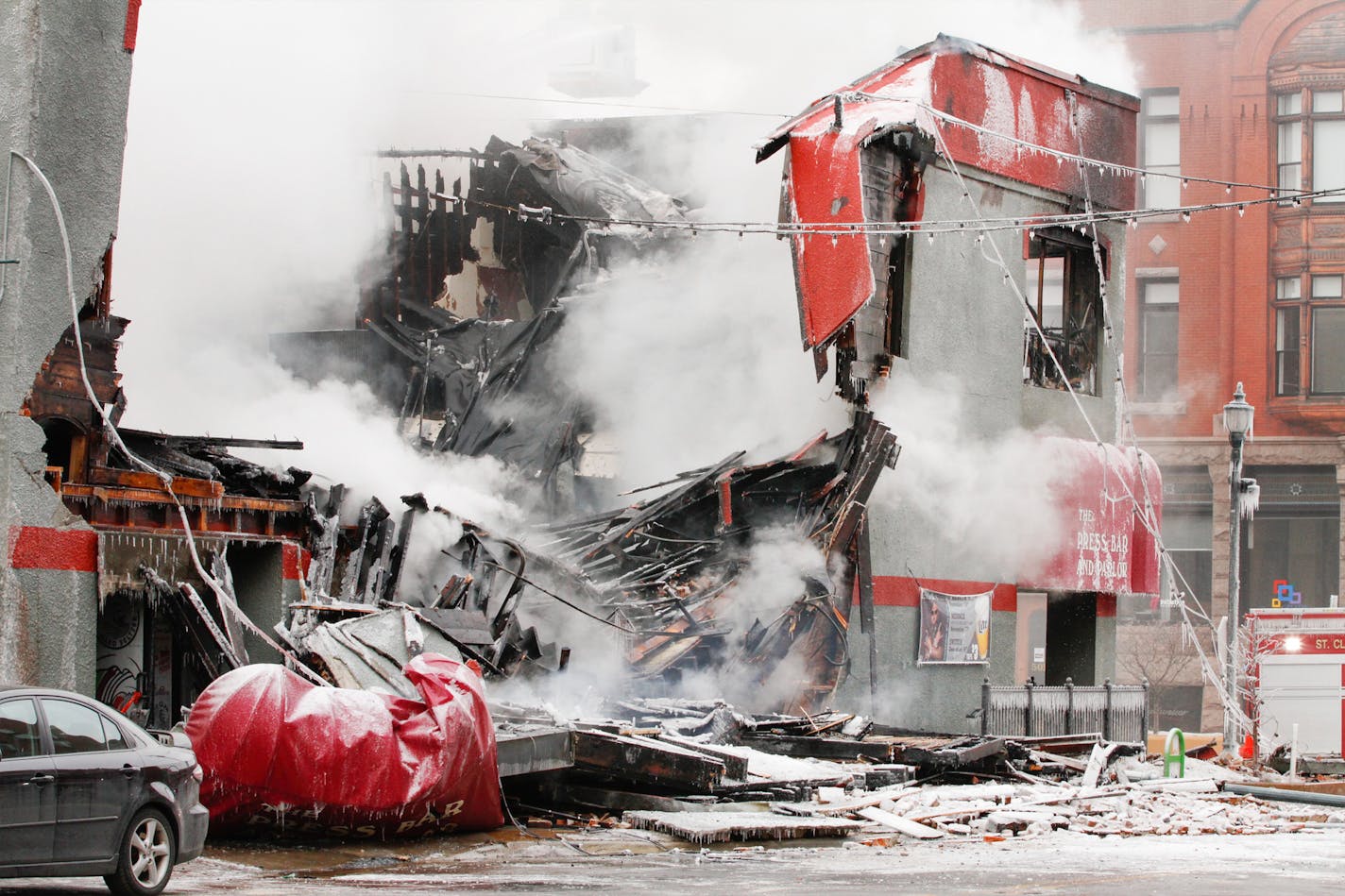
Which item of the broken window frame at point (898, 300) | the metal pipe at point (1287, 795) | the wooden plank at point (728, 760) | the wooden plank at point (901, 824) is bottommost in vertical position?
the metal pipe at point (1287, 795)

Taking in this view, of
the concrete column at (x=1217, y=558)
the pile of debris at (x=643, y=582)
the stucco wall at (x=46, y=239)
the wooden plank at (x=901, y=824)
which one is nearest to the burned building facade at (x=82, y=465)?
the stucco wall at (x=46, y=239)

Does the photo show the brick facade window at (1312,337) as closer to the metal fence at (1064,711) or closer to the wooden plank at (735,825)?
the metal fence at (1064,711)

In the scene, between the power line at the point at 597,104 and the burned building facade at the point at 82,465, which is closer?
the burned building facade at the point at 82,465

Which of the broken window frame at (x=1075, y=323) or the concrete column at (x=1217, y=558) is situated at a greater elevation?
the broken window frame at (x=1075, y=323)

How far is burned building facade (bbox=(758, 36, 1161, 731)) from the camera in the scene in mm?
20062

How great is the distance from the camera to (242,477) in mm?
14094

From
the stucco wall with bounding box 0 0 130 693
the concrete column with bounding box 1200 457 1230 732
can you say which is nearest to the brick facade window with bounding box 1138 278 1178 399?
the concrete column with bounding box 1200 457 1230 732

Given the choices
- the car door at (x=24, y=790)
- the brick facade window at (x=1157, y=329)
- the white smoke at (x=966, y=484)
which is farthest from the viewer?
the brick facade window at (x=1157, y=329)

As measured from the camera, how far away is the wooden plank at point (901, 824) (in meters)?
12.4

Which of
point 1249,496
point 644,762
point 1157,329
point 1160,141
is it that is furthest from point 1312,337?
point 644,762

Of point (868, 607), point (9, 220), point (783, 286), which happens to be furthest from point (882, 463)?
point (9, 220)

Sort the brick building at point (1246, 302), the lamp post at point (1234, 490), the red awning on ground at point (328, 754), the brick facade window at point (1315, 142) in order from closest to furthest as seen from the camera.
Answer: the red awning on ground at point (328, 754)
the lamp post at point (1234, 490)
the brick building at point (1246, 302)
the brick facade window at point (1315, 142)

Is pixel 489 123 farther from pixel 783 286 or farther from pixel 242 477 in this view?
pixel 242 477

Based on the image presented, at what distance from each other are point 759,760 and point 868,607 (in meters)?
6.68
